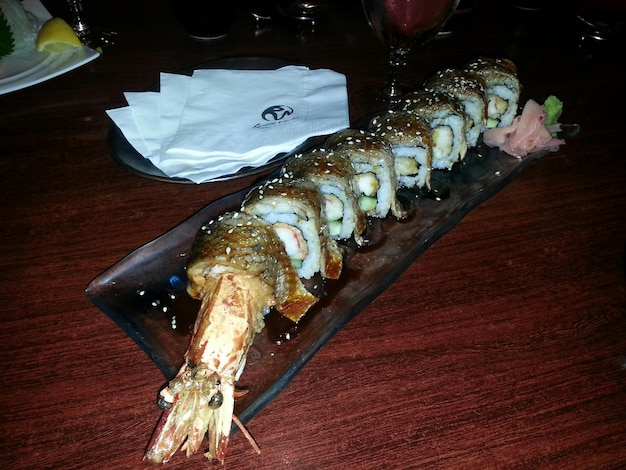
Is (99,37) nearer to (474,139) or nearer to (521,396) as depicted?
(474,139)

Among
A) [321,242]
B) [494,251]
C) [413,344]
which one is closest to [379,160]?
[321,242]

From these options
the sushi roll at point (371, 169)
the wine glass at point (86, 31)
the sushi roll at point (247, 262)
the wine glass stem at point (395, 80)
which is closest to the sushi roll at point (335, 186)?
the sushi roll at point (371, 169)

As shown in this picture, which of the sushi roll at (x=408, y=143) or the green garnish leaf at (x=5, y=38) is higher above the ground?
the green garnish leaf at (x=5, y=38)

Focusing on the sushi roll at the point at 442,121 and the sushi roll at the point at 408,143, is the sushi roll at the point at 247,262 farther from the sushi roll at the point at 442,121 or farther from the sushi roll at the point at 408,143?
the sushi roll at the point at 442,121

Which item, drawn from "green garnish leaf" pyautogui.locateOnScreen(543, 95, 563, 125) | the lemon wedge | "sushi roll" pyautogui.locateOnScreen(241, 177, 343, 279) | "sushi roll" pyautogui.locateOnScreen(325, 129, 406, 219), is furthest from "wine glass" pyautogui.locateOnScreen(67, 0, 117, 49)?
"green garnish leaf" pyautogui.locateOnScreen(543, 95, 563, 125)

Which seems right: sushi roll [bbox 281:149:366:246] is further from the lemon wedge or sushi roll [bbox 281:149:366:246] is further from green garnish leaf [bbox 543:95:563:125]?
the lemon wedge

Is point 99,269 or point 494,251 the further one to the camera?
point 494,251
